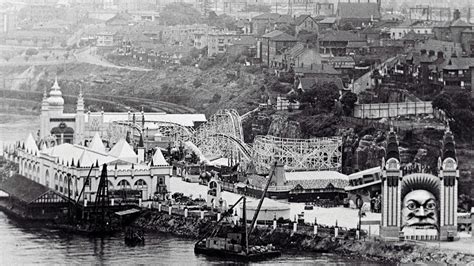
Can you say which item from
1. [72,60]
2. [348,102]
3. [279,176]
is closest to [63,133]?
[348,102]

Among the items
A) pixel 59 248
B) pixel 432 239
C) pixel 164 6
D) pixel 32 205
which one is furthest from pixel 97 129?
pixel 164 6

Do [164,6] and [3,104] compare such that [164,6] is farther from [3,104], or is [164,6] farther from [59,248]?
[59,248]

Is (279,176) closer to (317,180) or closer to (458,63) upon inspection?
(317,180)

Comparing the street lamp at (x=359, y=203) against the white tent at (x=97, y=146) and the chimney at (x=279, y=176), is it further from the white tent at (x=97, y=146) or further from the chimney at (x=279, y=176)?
the white tent at (x=97, y=146)

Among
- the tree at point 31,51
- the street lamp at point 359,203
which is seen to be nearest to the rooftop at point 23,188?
the street lamp at point 359,203

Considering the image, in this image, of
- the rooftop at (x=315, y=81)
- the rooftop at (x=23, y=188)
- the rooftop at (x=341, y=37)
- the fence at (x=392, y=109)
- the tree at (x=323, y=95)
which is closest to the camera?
the rooftop at (x=23, y=188)

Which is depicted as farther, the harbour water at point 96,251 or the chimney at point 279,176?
the chimney at point 279,176
